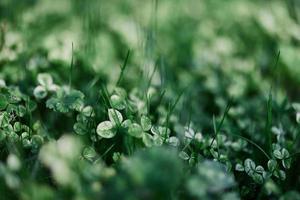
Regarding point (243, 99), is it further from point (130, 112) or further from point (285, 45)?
point (130, 112)

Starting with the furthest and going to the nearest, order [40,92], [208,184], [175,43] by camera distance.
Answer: [175,43] → [40,92] → [208,184]

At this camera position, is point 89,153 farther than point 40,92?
No

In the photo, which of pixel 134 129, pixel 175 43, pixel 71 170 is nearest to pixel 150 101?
pixel 134 129

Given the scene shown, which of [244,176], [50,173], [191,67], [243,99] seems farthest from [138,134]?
[191,67]

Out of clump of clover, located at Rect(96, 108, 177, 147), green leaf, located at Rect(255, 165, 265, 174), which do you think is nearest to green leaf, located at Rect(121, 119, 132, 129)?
clump of clover, located at Rect(96, 108, 177, 147)

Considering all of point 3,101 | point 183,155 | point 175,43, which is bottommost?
point 175,43

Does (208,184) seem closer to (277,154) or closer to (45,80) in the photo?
(277,154)
